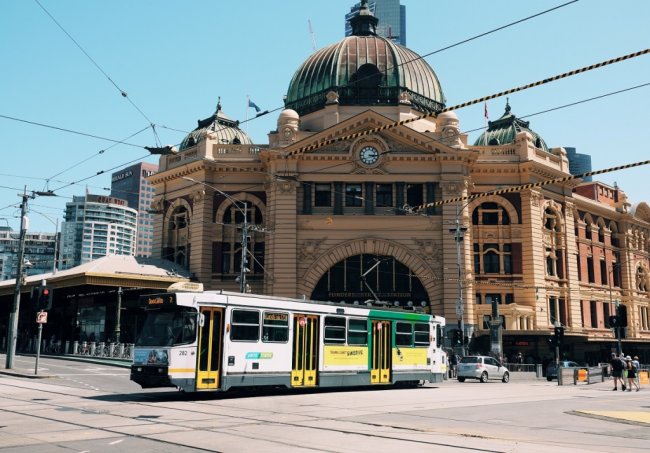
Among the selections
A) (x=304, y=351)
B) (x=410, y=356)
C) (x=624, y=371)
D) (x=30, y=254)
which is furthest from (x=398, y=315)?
(x=30, y=254)

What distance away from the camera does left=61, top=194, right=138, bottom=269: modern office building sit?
17362cm

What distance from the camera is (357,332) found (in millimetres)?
27234

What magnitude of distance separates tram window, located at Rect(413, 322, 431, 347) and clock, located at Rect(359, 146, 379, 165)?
84.6ft

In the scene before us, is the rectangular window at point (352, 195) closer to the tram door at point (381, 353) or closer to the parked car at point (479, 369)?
the parked car at point (479, 369)

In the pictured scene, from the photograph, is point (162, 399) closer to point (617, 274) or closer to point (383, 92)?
point (383, 92)

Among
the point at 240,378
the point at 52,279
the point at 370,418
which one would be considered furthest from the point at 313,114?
the point at 370,418

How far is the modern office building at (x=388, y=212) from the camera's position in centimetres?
5328

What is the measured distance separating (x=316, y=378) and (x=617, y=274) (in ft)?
183

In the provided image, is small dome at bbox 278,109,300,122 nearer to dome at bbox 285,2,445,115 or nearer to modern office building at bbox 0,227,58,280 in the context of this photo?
dome at bbox 285,2,445,115

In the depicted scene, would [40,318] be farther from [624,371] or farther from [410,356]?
[624,371]

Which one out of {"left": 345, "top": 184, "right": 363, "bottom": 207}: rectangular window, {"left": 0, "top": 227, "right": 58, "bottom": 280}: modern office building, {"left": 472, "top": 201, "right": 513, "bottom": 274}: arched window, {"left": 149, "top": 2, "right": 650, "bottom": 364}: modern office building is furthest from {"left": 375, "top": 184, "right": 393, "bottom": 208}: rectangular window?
{"left": 0, "top": 227, "right": 58, "bottom": 280}: modern office building

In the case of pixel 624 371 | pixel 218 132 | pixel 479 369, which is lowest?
pixel 479 369

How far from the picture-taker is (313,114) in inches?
2416

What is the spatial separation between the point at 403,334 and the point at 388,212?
2547 cm
